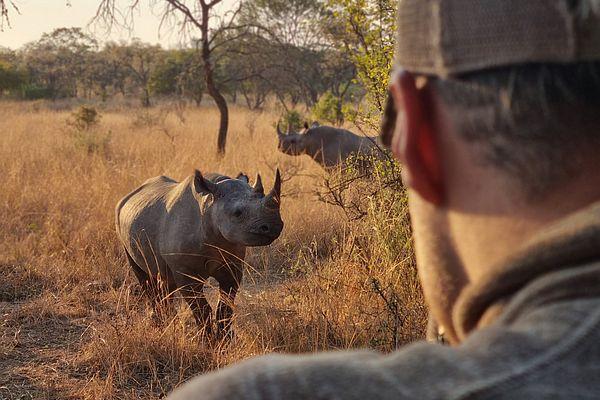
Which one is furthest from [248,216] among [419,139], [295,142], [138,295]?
[295,142]

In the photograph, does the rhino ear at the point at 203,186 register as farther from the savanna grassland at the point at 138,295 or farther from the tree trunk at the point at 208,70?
the tree trunk at the point at 208,70

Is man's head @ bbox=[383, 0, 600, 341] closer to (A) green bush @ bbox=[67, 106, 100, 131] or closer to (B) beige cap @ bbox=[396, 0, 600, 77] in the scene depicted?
(B) beige cap @ bbox=[396, 0, 600, 77]

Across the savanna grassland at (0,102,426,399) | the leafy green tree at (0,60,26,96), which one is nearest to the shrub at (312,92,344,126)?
the savanna grassland at (0,102,426,399)

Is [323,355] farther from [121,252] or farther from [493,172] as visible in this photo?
[121,252]

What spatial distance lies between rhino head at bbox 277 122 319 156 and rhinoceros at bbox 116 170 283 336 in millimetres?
5846

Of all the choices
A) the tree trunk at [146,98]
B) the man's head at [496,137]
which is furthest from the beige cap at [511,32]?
the tree trunk at [146,98]

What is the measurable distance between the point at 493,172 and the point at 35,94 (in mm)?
34311

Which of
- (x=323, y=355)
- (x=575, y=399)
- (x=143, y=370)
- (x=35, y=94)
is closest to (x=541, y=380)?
(x=575, y=399)

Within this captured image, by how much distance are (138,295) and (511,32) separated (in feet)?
17.1

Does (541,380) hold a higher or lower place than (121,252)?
higher

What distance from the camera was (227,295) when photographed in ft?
14.9

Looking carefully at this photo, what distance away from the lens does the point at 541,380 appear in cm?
68

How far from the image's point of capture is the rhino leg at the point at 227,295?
4426 mm

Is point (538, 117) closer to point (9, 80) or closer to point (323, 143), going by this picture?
point (323, 143)
